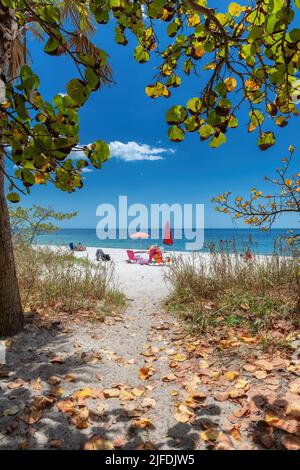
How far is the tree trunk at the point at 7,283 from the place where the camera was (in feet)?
10.8

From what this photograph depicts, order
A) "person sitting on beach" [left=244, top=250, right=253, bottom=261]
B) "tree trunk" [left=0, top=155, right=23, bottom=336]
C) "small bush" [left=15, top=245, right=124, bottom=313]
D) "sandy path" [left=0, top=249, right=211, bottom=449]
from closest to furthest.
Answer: "sandy path" [left=0, top=249, right=211, bottom=449] → "tree trunk" [left=0, top=155, right=23, bottom=336] → "small bush" [left=15, top=245, right=124, bottom=313] → "person sitting on beach" [left=244, top=250, right=253, bottom=261]

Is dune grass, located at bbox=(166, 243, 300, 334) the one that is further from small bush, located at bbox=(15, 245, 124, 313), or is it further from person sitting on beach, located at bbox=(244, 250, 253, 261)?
small bush, located at bbox=(15, 245, 124, 313)

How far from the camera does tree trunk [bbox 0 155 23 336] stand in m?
3.28

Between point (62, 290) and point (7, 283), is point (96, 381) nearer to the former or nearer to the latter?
point (7, 283)

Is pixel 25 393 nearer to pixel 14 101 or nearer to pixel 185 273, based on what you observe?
pixel 14 101

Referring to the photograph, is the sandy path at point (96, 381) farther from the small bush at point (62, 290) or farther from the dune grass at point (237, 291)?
the small bush at point (62, 290)

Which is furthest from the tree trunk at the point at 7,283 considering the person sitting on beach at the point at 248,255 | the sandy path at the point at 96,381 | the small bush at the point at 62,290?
the person sitting on beach at the point at 248,255

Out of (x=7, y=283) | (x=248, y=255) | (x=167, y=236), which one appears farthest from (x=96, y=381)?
(x=167, y=236)

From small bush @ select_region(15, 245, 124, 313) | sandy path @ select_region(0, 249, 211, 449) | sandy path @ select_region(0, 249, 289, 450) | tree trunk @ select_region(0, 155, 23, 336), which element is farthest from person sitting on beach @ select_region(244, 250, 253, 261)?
tree trunk @ select_region(0, 155, 23, 336)

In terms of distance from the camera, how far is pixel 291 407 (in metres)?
1.91

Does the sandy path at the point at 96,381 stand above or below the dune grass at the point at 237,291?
below

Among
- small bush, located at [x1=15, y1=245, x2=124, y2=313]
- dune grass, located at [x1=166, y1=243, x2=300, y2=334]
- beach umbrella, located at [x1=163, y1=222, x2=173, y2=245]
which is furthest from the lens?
beach umbrella, located at [x1=163, y1=222, x2=173, y2=245]

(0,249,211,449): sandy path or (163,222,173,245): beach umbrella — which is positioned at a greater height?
(163,222,173,245): beach umbrella

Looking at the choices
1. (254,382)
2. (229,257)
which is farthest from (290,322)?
(229,257)
